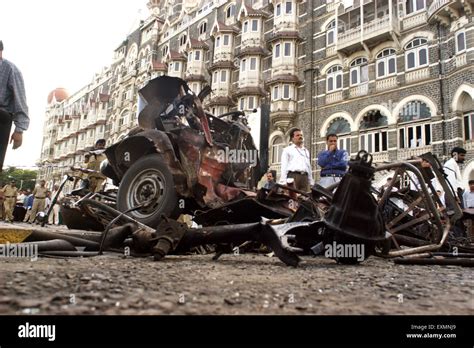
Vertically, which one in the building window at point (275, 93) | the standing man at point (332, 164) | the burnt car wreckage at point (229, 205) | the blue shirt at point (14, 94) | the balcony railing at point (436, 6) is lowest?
the burnt car wreckage at point (229, 205)

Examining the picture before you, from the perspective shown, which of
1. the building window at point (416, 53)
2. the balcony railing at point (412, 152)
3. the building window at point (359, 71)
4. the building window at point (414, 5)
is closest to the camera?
the balcony railing at point (412, 152)

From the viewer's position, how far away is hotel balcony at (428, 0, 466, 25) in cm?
1608

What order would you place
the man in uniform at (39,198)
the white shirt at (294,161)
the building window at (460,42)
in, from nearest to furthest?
the white shirt at (294,161) < the man in uniform at (39,198) < the building window at (460,42)

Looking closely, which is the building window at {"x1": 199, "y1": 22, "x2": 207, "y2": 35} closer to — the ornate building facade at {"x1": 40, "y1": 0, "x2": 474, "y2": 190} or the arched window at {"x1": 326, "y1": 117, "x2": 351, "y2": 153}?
the ornate building facade at {"x1": 40, "y1": 0, "x2": 474, "y2": 190}

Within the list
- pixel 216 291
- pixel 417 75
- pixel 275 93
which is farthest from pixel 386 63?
pixel 216 291

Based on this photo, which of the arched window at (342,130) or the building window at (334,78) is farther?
the building window at (334,78)

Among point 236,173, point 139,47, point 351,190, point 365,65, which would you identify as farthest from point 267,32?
point 351,190

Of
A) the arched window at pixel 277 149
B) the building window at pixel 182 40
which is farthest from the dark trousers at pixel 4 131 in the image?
the building window at pixel 182 40

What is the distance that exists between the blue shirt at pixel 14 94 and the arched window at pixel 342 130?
18145 millimetres

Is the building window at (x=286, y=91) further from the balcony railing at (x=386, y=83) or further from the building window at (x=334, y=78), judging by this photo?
the balcony railing at (x=386, y=83)

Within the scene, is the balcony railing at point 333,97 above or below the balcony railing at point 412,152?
above

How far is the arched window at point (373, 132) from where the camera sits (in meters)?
18.9

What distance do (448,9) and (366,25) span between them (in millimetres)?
4360
